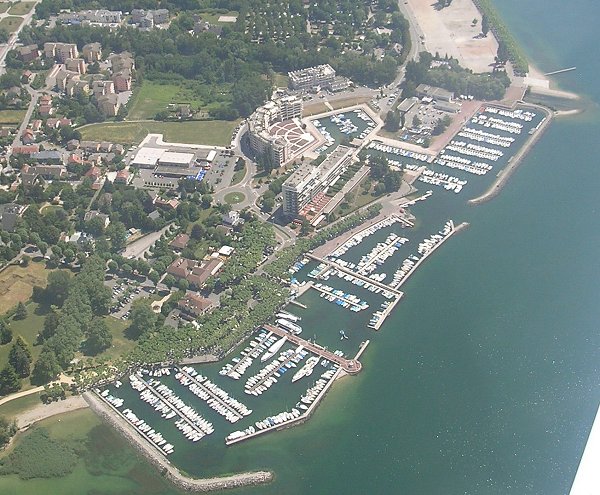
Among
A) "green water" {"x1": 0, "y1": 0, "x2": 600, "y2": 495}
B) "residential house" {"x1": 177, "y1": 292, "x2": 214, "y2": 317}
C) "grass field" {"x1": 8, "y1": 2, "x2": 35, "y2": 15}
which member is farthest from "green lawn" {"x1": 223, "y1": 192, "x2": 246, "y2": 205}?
"grass field" {"x1": 8, "y1": 2, "x2": 35, "y2": 15}

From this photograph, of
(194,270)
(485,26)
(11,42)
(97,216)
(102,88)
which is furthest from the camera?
(11,42)

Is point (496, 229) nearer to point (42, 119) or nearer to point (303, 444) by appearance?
point (303, 444)

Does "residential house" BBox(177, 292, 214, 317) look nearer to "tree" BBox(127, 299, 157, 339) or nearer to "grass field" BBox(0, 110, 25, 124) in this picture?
"tree" BBox(127, 299, 157, 339)

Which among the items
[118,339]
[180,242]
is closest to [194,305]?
[118,339]

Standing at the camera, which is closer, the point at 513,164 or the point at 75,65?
the point at 513,164

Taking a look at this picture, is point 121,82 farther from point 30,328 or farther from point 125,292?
point 30,328

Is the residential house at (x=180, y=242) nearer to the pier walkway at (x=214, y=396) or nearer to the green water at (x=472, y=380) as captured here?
the green water at (x=472, y=380)
